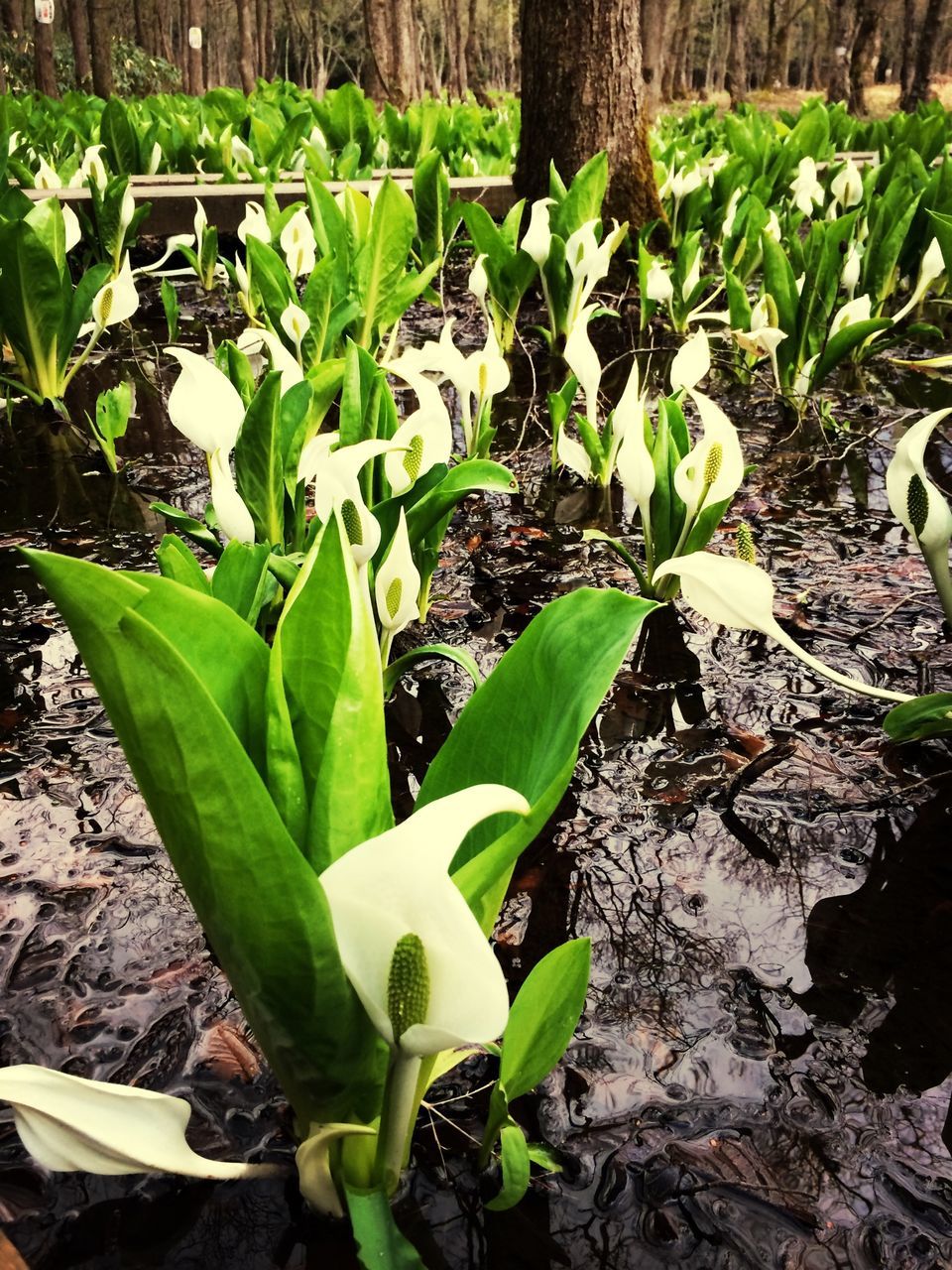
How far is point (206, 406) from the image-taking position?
1558 millimetres

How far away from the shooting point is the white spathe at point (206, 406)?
5.01 feet

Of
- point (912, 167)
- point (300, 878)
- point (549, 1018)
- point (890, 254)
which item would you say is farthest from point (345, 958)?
point (912, 167)

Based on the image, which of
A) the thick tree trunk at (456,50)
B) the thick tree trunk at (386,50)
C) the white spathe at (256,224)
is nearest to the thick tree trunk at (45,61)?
the thick tree trunk at (386,50)

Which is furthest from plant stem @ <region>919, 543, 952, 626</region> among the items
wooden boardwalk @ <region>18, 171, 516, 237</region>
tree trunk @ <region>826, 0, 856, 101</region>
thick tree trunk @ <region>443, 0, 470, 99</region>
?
thick tree trunk @ <region>443, 0, 470, 99</region>

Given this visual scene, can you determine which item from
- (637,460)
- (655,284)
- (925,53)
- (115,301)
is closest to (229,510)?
(637,460)

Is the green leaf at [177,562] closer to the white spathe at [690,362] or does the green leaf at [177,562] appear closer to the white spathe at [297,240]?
the white spathe at [690,362]

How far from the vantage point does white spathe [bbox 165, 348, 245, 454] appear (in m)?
1.53

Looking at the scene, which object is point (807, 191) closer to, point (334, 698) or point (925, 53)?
point (334, 698)

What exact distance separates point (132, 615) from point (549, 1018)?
44 centimetres

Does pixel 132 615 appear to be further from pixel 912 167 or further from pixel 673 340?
pixel 912 167

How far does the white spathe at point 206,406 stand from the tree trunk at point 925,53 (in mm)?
11449

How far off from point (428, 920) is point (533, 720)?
28 cm

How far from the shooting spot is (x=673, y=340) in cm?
372

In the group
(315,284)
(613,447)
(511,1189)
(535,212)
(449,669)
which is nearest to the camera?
(511,1189)
